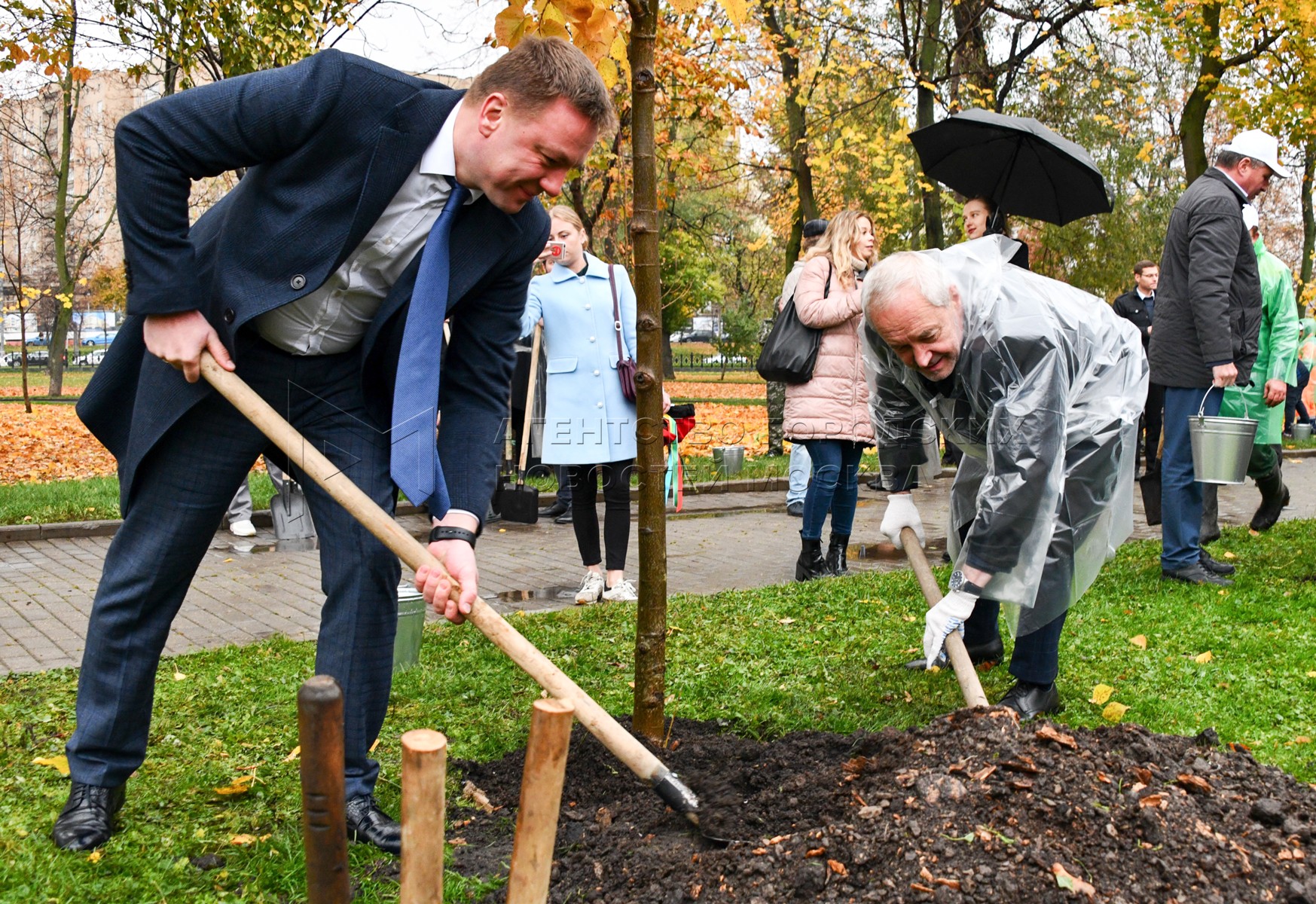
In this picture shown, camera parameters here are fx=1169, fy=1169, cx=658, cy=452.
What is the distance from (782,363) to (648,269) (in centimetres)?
328

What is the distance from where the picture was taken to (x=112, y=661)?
2.86 meters

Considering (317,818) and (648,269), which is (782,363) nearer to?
(648,269)

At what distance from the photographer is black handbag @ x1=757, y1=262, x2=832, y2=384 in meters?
6.40

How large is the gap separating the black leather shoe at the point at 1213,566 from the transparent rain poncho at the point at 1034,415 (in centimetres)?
262

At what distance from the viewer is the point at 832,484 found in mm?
6363

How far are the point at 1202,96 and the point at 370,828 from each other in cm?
1547

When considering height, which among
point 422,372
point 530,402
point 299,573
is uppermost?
point 422,372

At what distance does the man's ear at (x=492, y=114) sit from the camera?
2586 millimetres

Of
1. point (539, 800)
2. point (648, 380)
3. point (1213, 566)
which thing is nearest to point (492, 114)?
point (648, 380)

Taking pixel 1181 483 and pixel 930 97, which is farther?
pixel 930 97

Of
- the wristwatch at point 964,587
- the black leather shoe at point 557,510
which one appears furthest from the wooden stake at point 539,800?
the black leather shoe at point 557,510

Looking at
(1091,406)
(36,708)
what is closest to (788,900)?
(1091,406)

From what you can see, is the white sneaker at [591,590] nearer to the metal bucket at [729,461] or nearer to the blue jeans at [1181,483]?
the blue jeans at [1181,483]

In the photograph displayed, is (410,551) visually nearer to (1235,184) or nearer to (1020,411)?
(1020,411)
